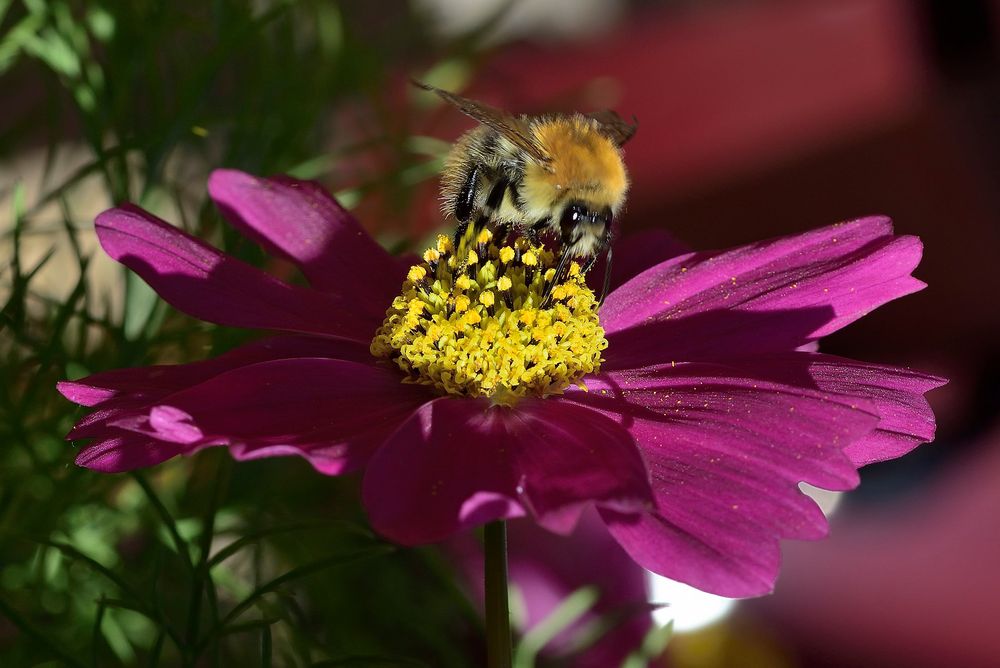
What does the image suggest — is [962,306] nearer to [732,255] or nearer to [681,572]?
[732,255]

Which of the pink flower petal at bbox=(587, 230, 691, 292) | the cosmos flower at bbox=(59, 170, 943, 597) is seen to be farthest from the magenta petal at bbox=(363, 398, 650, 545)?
the pink flower petal at bbox=(587, 230, 691, 292)

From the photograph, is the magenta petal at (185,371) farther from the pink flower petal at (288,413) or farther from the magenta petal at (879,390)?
the magenta petal at (879,390)

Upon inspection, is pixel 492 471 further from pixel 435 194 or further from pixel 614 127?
pixel 435 194

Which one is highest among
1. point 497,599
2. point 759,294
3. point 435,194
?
point 435,194

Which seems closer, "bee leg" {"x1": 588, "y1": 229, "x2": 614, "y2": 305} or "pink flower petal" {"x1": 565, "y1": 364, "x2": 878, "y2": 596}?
"pink flower petal" {"x1": 565, "y1": 364, "x2": 878, "y2": 596}

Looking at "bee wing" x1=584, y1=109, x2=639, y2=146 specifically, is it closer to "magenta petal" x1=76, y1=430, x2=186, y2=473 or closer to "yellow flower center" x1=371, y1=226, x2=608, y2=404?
"yellow flower center" x1=371, y1=226, x2=608, y2=404

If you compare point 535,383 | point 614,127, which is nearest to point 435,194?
point 614,127

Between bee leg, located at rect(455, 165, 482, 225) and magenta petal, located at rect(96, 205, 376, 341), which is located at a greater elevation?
bee leg, located at rect(455, 165, 482, 225)

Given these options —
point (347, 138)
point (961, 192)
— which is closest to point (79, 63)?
point (347, 138)
